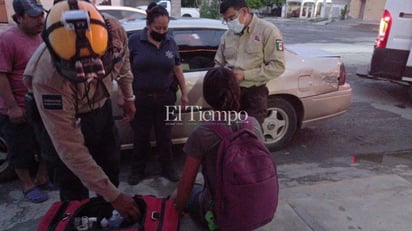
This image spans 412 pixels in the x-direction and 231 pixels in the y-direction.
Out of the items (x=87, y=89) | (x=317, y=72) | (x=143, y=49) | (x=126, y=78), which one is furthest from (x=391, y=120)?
(x=87, y=89)

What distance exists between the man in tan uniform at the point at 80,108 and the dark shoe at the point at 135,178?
Answer: 3.56 feet

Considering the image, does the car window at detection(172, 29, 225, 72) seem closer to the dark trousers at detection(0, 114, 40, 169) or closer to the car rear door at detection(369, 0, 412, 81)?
the dark trousers at detection(0, 114, 40, 169)

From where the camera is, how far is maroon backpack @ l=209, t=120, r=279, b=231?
1.73 meters

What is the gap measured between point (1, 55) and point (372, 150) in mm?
3845

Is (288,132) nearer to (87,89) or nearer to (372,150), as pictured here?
(372,150)

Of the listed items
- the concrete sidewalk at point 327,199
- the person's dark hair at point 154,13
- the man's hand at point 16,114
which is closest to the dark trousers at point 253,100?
the concrete sidewalk at point 327,199

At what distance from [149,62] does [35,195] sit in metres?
1.46

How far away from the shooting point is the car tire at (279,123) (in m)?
3.95

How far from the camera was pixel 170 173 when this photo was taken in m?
3.46

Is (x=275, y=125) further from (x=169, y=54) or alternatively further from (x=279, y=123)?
(x=169, y=54)

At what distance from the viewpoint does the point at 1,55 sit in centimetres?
268

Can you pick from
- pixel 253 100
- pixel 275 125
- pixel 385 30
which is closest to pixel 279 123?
pixel 275 125

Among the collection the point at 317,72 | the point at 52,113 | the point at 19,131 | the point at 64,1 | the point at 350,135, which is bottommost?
the point at 350,135

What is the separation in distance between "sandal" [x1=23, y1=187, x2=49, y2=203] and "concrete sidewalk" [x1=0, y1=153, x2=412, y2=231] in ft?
0.14
